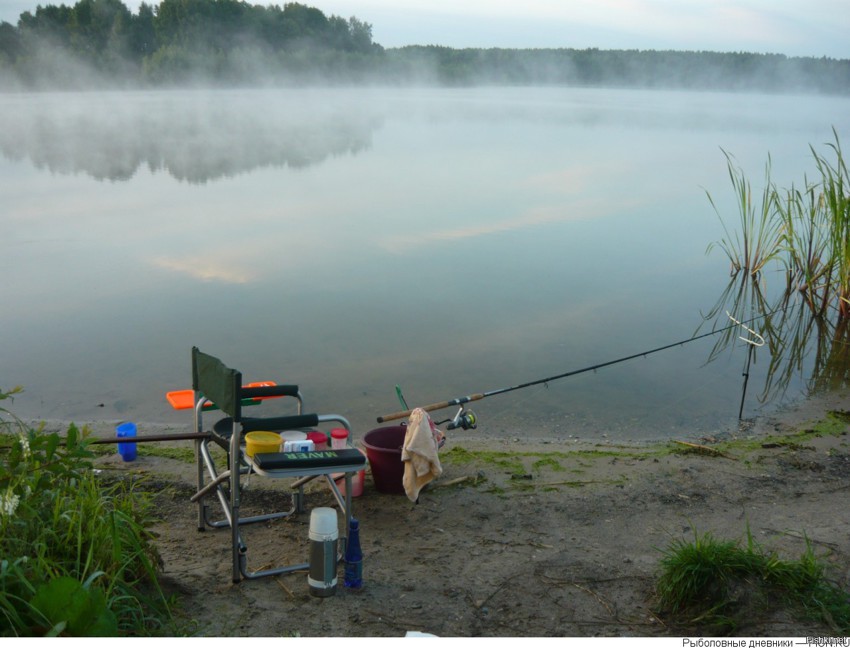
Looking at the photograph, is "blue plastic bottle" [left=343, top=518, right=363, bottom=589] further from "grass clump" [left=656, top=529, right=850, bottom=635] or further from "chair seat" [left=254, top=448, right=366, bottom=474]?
"grass clump" [left=656, top=529, right=850, bottom=635]

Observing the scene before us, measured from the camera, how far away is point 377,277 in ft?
28.5

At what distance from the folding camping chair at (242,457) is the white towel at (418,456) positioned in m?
0.36

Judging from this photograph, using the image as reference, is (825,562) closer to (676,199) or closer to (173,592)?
(173,592)

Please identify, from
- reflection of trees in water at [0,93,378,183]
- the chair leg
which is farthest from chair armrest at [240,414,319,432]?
reflection of trees in water at [0,93,378,183]

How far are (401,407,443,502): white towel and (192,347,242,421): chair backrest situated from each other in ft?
2.96

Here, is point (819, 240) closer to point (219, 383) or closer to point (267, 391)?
point (267, 391)

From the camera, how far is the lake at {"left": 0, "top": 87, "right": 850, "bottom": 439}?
582 cm

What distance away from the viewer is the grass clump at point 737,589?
2551mm

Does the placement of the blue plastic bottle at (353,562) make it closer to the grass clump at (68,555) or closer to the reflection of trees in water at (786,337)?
the grass clump at (68,555)

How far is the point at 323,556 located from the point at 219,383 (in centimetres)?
73

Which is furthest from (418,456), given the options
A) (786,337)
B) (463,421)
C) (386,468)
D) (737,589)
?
(786,337)

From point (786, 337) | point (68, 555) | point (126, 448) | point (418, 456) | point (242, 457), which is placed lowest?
point (786, 337)

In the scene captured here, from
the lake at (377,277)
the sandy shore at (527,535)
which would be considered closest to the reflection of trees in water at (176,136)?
the lake at (377,277)

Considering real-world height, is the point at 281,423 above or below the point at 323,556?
above
